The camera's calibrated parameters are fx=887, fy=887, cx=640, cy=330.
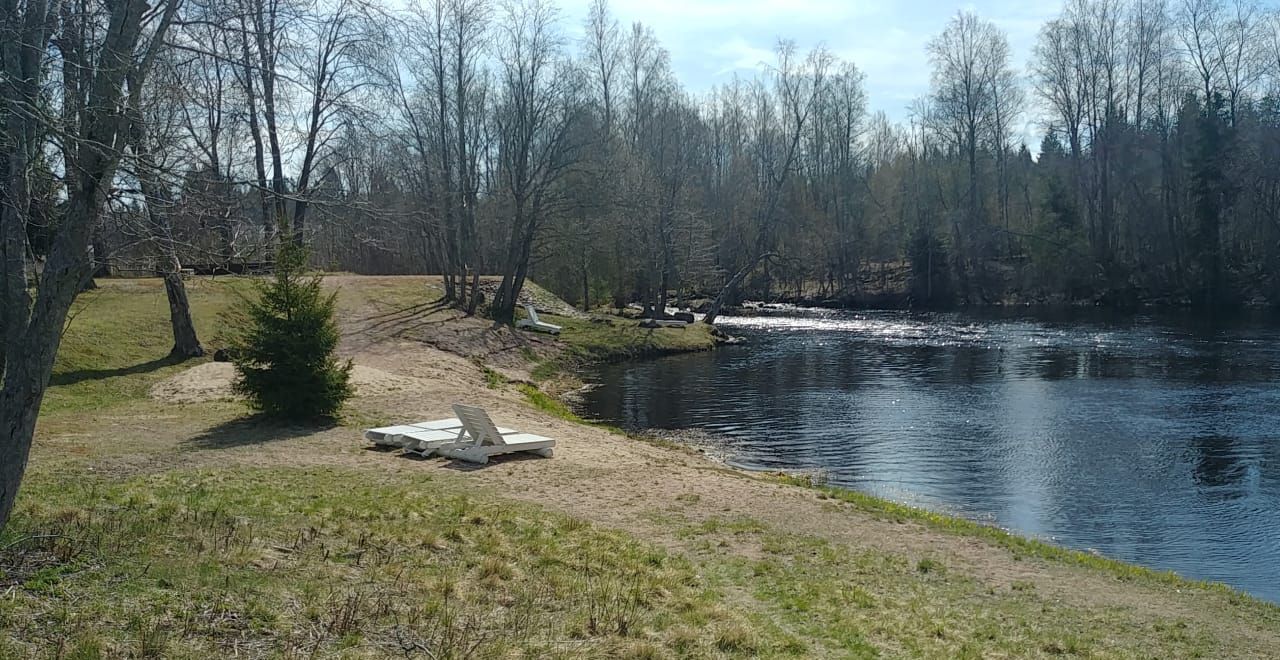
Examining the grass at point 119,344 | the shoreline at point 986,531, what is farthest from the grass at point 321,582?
the grass at point 119,344

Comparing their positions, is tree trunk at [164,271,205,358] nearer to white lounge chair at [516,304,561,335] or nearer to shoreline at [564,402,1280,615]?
shoreline at [564,402,1280,615]

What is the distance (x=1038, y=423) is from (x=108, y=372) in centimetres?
2124

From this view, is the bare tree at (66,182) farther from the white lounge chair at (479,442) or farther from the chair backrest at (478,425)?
the chair backrest at (478,425)

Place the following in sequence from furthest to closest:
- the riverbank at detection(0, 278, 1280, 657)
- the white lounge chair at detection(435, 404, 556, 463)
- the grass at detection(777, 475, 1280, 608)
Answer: the white lounge chair at detection(435, 404, 556, 463) → the grass at detection(777, 475, 1280, 608) → the riverbank at detection(0, 278, 1280, 657)

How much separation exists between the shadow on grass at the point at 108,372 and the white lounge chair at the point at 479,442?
10.3m

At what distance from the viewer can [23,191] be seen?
5.81 meters

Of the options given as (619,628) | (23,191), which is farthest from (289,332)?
(619,628)

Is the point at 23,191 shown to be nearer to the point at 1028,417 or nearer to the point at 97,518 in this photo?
the point at 97,518

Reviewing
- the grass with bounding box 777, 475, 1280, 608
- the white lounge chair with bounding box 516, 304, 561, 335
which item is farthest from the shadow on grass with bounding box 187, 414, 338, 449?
the white lounge chair with bounding box 516, 304, 561, 335

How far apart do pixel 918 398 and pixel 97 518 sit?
21064 mm

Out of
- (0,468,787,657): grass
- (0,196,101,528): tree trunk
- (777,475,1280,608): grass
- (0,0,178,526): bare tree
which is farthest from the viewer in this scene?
(777,475,1280,608): grass

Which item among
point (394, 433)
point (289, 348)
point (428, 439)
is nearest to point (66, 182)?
point (428, 439)

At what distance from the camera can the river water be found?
1291 cm

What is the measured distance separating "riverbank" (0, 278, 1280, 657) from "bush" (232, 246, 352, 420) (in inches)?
38.6
